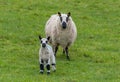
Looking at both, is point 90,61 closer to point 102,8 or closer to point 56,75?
point 56,75

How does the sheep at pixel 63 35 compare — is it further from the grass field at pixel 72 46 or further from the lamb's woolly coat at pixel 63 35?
the grass field at pixel 72 46

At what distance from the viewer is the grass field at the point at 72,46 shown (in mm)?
16188

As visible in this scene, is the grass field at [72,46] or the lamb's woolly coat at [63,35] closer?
the grass field at [72,46]

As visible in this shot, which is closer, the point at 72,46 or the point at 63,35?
the point at 63,35

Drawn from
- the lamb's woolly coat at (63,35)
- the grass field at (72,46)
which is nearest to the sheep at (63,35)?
the lamb's woolly coat at (63,35)

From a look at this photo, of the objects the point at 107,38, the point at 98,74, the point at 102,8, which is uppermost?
the point at 102,8

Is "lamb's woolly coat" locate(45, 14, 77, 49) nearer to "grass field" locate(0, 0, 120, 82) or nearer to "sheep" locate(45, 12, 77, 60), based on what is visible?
"sheep" locate(45, 12, 77, 60)

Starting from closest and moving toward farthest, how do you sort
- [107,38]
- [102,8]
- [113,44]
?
[113,44] < [107,38] < [102,8]

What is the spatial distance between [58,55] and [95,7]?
13049 mm

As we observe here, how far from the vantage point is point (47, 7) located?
32.0m

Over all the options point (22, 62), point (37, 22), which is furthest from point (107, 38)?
point (22, 62)

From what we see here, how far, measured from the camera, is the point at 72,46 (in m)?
22.1

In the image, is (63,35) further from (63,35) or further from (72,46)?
(72,46)

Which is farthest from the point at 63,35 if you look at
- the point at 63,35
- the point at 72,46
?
the point at 72,46
